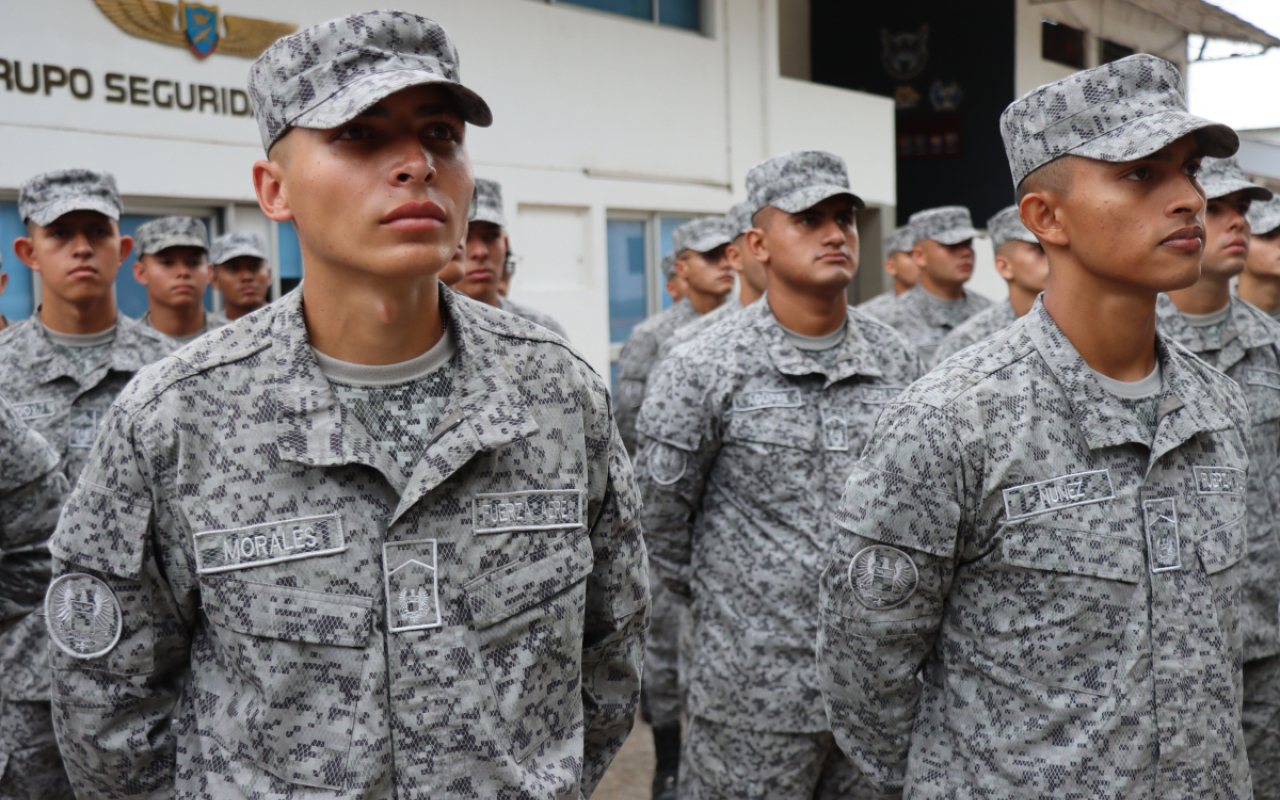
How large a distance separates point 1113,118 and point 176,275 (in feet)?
14.5

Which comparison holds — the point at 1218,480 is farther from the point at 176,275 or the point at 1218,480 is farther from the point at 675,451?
the point at 176,275

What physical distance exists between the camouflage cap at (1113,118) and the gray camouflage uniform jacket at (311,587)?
1144 millimetres

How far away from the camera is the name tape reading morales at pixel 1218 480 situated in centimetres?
222

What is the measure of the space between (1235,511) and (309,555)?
1.69m

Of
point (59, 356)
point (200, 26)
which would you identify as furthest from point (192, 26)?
point (59, 356)

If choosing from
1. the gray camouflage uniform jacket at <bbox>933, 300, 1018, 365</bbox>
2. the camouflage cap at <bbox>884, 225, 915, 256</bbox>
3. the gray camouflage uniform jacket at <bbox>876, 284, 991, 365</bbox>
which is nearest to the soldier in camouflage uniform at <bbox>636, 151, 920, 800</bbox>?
the gray camouflage uniform jacket at <bbox>933, 300, 1018, 365</bbox>

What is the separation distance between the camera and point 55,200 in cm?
428

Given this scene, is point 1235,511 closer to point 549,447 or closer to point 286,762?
point 549,447

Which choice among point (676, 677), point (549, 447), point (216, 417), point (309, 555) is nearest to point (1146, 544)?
point (549, 447)

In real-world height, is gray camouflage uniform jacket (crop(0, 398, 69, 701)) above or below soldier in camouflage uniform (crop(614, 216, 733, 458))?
below

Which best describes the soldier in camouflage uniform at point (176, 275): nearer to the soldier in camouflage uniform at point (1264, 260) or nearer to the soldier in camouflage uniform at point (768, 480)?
the soldier in camouflage uniform at point (768, 480)

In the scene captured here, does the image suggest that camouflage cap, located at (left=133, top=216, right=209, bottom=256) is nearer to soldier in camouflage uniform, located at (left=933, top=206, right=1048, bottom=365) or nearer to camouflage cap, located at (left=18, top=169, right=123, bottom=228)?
camouflage cap, located at (left=18, top=169, right=123, bottom=228)

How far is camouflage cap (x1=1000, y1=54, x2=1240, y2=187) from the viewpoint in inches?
85.0

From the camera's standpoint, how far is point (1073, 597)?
2.11 meters
